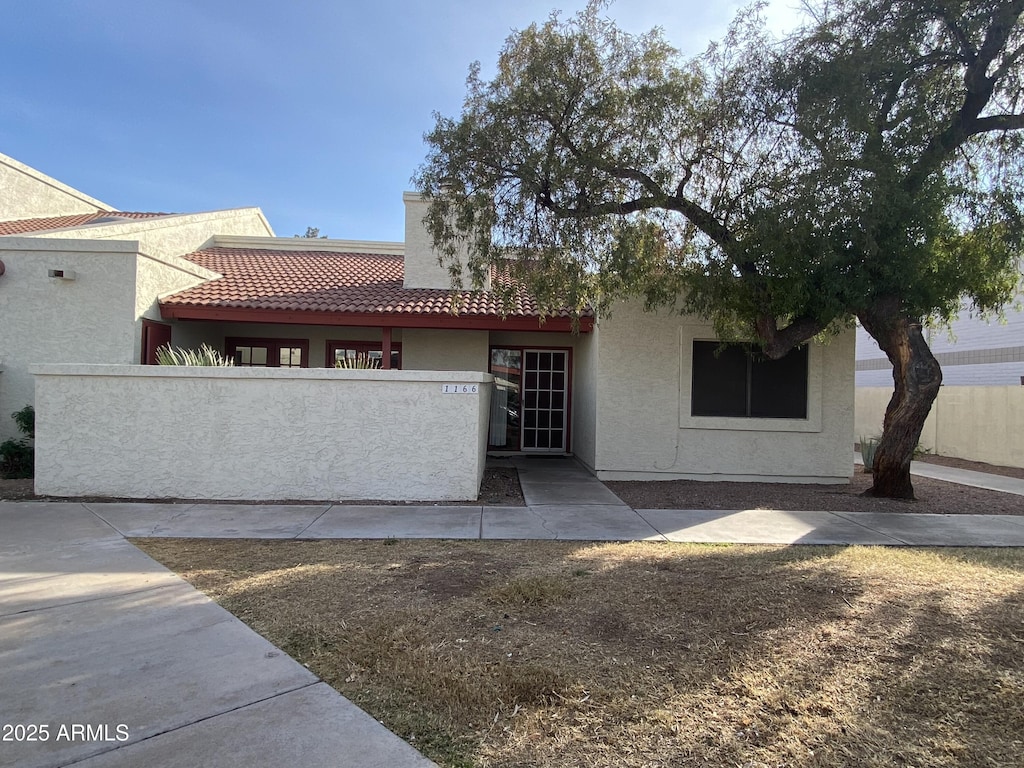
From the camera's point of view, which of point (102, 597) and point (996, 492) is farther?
point (996, 492)

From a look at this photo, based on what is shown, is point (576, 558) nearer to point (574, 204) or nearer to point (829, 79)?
point (574, 204)

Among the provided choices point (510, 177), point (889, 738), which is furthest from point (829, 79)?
point (889, 738)

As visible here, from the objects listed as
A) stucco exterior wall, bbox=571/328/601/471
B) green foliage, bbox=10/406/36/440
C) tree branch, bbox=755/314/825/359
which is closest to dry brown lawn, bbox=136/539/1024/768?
tree branch, bbox=755/314/825/359

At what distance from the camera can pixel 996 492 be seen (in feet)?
34.7

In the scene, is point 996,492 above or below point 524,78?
below

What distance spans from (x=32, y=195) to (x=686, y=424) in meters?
18.0

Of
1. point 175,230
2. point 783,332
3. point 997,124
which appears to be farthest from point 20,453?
point 997,124

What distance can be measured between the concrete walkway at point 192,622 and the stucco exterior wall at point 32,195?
12.1 m

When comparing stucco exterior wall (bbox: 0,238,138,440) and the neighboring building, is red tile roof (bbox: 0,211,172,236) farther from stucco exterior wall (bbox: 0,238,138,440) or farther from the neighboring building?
the neighboring building

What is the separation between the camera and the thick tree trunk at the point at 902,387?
8.99 meters

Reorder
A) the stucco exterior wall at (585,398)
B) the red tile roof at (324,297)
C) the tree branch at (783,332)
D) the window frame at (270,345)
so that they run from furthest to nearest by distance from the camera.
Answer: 1. the window frame at (270,345)
2. the red tile roof at (324,297)
3. the stucco exterior wall at (585,398)
4. the tree branch at (783,332)

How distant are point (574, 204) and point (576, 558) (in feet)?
16.7

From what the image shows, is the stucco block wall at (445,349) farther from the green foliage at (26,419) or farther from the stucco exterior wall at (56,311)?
the green foliage at (26,419)

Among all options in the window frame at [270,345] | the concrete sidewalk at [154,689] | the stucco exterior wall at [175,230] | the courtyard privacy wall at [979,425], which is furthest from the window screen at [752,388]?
the stucco exterior wall at [175,230]
